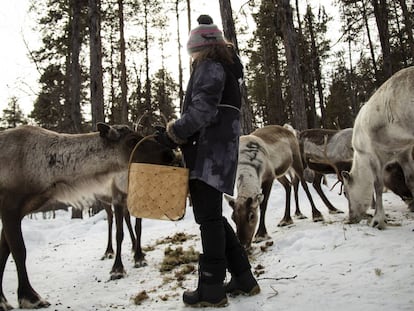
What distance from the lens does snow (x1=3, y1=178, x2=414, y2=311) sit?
8.56 ft

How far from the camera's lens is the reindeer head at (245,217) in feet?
13.7

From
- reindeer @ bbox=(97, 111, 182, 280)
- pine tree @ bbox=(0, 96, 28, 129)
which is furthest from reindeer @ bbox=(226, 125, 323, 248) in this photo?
pine tree @ bbox=(0, 96, 28, 129)

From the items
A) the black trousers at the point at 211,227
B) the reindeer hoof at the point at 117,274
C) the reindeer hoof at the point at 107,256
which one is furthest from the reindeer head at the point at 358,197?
the reindeer hoof at the point at 107,256

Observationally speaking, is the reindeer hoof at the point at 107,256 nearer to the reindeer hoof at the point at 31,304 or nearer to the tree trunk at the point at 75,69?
the reindeer hoof at the point at 31,304

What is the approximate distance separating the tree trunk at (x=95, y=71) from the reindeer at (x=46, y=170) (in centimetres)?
608

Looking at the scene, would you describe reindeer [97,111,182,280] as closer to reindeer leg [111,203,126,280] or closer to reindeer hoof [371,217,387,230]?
reindeer leg [111,203,126,280]

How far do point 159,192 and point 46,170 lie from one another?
4.78ft

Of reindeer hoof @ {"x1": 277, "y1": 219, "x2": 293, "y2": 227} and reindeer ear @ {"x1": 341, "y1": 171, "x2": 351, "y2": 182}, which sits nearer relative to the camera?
reindeer ear @ {"x1": 341, "y1": 171, "x2": 351, "y2": 182}

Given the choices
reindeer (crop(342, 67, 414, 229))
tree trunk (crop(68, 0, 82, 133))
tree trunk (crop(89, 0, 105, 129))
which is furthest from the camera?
tree trunk (crop(68, 0, 82, 133))

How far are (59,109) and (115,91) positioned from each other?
9.12 metres

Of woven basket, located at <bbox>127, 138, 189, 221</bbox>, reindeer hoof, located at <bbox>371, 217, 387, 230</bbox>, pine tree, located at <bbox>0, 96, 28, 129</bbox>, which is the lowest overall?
reindeer hoof, located at <bbox>371, 217, 387, 230</bbox>

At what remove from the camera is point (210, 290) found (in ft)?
8.84

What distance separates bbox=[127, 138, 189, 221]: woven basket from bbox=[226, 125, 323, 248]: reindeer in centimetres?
149

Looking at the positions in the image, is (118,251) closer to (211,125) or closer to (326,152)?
(211,125)
